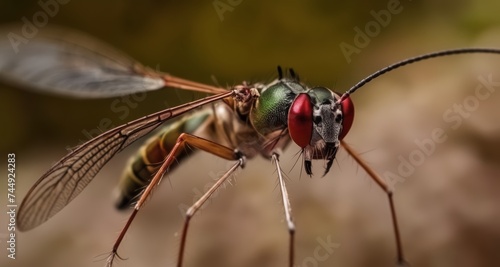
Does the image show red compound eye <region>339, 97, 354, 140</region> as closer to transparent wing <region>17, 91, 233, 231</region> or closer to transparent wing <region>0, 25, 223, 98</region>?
transparent wing <region>17, 91, 233, 231</region>

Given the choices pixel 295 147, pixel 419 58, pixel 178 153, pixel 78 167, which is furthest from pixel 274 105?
pixel 295 147

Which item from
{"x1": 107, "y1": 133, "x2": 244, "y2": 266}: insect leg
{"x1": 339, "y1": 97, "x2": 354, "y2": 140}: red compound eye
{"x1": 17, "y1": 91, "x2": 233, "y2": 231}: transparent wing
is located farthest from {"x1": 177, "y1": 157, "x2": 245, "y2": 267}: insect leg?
{"x1": 339, "y1": 97, "x2": 354, "y2": 140}: red compound eye

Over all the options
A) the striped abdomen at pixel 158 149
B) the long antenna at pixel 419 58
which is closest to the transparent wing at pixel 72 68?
the striped abdomen at pixel 158 149

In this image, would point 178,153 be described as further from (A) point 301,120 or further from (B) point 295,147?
(B) point 295,147

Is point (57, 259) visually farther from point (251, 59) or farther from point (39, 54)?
point (251, 59)

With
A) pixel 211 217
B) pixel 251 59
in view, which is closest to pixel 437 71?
pixel 251 59

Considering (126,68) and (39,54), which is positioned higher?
(39,54)

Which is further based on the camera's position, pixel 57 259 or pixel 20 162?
pixel 20 162
